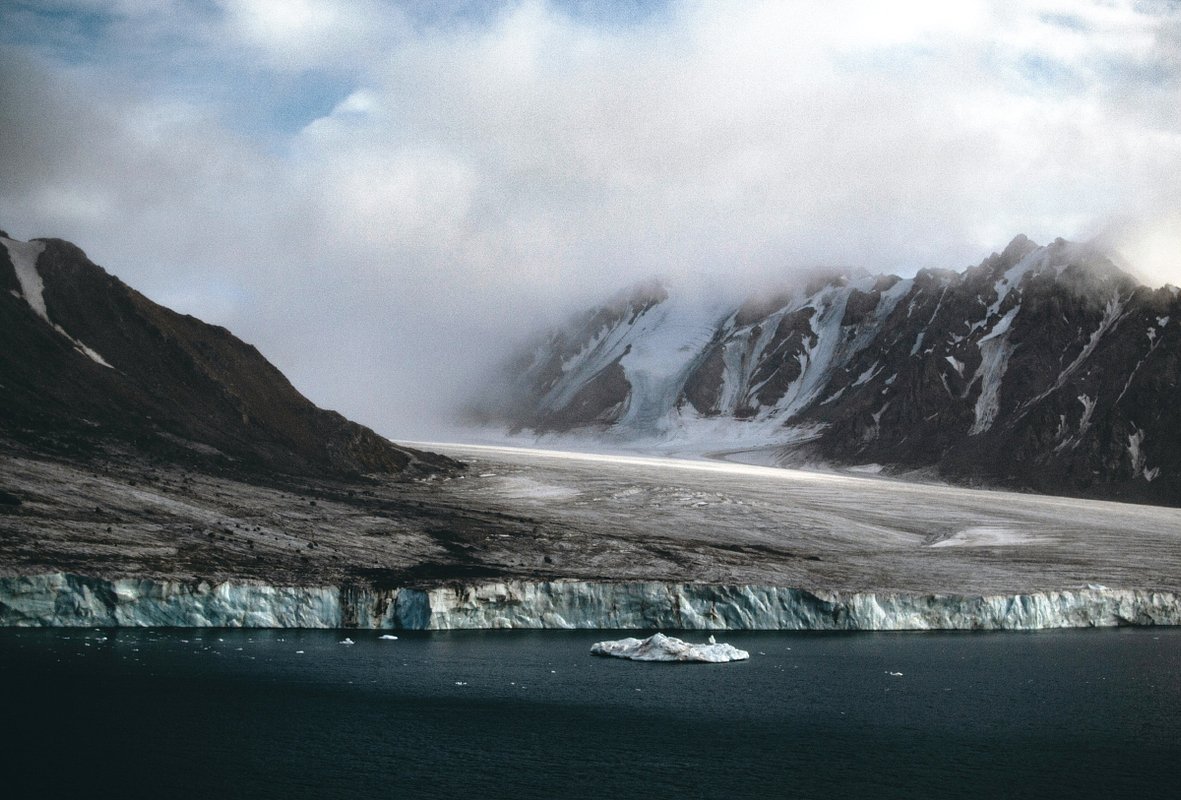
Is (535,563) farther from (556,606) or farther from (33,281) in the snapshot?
(33,281)

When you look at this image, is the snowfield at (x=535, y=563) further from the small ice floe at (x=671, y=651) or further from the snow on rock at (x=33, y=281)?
the snow on rock at (x=33, y=281)

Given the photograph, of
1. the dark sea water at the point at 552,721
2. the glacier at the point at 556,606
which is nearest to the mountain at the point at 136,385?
the glacier at the point at 556,606

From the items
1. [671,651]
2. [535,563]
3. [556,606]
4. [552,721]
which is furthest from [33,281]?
[552,721]

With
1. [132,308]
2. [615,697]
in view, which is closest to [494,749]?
[615,697]

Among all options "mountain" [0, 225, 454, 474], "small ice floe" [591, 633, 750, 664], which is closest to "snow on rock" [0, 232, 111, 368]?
"mountain" [0, 225, 454, 474]

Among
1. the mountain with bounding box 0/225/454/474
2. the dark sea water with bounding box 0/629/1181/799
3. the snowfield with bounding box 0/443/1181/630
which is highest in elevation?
the mountain with bounding box 0/225/454/474

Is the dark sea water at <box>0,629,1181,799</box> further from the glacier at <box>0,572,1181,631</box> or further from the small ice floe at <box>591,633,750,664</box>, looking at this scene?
the glacier at <box>0,572,1181,631</box>

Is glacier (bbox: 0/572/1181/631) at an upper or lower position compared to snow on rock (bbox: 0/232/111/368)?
lower
